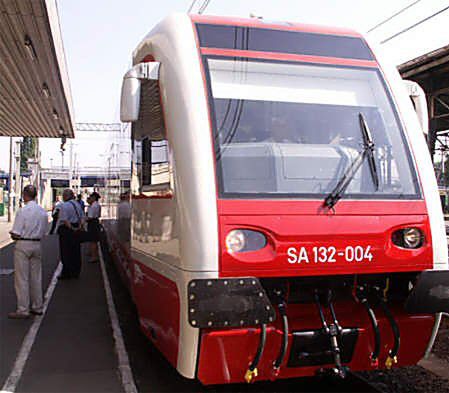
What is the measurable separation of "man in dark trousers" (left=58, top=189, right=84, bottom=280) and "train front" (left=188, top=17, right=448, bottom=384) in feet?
23.8

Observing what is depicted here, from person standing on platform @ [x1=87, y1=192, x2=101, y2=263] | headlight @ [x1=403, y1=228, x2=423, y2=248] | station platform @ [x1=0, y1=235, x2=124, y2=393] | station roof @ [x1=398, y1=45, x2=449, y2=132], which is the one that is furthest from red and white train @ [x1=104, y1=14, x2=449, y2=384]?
station roof @ [x1=398, y1=45, x2=449, y2=132]

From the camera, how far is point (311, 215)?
3984 millimetres

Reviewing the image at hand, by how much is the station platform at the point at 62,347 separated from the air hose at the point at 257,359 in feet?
4.97

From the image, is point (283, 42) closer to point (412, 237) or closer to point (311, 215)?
point (311, 215)

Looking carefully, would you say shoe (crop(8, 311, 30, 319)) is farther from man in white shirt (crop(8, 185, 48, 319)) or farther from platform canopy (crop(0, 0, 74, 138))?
platform canopy (crop(0, 0, 74, 138))

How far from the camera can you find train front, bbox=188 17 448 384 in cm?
380

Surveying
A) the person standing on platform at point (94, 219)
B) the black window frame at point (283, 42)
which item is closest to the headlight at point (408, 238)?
the black window frame at point (283, 42)

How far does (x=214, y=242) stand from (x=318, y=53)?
1841mm

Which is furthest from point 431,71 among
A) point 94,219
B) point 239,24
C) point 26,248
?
point 239,24

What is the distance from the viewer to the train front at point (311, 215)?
150 inches

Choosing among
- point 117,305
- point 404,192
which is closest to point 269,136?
point 404,192

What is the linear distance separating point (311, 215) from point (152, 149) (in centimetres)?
156

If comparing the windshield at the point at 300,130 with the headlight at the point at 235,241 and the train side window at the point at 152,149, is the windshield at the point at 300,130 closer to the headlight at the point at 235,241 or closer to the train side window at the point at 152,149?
the headlight at the point at 235,241

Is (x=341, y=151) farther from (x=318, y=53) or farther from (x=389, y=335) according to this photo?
(x=389, y=335)
